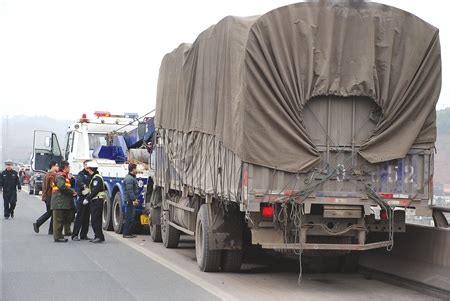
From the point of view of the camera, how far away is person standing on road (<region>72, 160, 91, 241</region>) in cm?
1777

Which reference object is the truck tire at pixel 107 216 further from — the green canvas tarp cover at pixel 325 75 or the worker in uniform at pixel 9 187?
the green canvas tarp cover at pixel 325 75

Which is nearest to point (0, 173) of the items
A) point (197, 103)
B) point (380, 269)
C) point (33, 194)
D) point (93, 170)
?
point (93, 170)

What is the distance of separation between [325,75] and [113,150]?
40.4 feet

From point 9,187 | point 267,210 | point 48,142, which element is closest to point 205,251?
point 267,210

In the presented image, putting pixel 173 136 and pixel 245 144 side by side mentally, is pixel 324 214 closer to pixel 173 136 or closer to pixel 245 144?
pixel 245 144

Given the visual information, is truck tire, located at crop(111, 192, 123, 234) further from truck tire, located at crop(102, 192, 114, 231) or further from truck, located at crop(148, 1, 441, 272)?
truck, located at crop(148, 1, 441, 272)

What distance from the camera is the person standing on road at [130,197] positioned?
18.6m

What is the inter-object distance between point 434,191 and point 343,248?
1.75 meters

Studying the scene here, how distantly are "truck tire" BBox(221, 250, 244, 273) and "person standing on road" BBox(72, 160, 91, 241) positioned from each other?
5.97 meters

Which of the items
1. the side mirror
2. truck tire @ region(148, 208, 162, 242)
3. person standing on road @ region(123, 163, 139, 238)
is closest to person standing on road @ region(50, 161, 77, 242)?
person standing on road @ region(123, 163, 139, 238)

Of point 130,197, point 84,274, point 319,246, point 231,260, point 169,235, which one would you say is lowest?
point 84,274

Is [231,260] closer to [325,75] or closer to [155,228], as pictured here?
[325,75]

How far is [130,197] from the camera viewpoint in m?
18.6

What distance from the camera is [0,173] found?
2514cm
